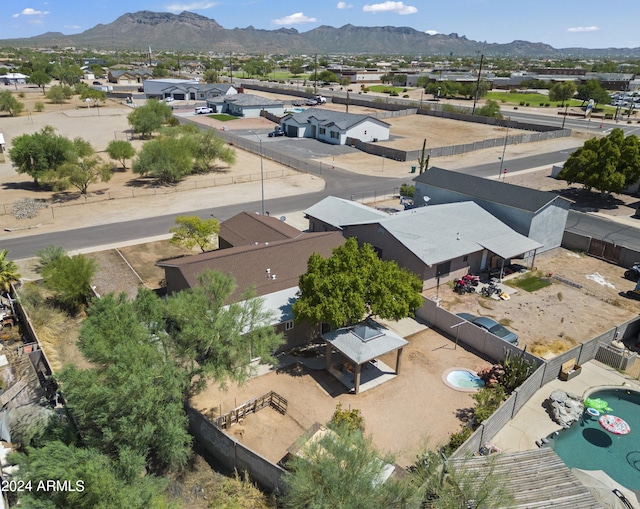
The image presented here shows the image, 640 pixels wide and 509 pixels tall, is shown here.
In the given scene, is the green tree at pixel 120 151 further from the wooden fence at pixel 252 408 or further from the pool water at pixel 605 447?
the pool water at pixel 605 447

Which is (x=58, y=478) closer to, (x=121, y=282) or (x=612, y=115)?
(x=121, y=282)

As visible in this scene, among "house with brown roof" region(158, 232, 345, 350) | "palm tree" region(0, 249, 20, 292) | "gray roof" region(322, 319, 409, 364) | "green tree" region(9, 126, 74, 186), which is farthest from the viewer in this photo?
"green tree" region(9, 126, 74, 186)

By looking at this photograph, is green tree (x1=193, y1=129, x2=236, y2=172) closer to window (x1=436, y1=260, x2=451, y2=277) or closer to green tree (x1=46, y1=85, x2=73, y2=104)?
window (x1=436, y1=260, x2=451, y2=277)

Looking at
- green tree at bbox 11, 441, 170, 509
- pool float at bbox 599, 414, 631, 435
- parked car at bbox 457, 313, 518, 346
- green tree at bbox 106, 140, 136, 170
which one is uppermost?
green tree at bbox 106, 140, 136, 170

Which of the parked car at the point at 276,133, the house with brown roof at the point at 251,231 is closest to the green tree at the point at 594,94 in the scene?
the parked car at the point at 276,133

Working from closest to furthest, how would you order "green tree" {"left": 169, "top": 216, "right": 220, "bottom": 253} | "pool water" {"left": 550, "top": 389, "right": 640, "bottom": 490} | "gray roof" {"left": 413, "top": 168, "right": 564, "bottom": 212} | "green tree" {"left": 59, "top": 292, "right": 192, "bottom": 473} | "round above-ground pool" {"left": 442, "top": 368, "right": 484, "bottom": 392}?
"green tree" {"left": 59, "top": 292, "right": 192, "bottom": 473} < "pool water" {"left": 550, "top": 389, "right": 640, "bottom": 490} < "round above-ground pool" {"left": 442, "top": 368, "right": 484, "bottom": 392} < "green tree" {"left": 169, "top": 216, "right": 220, "bottom": 253} < "gray roof" {"left": 413, "top": 168, "right": 564, "bottom": 212}

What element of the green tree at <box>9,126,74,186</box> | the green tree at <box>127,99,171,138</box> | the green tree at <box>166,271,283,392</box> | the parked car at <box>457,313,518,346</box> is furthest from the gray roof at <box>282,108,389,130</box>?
the green tree at <box>166,271,283,392</box>

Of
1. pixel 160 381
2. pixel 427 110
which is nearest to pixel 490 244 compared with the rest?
pixel 160 381
